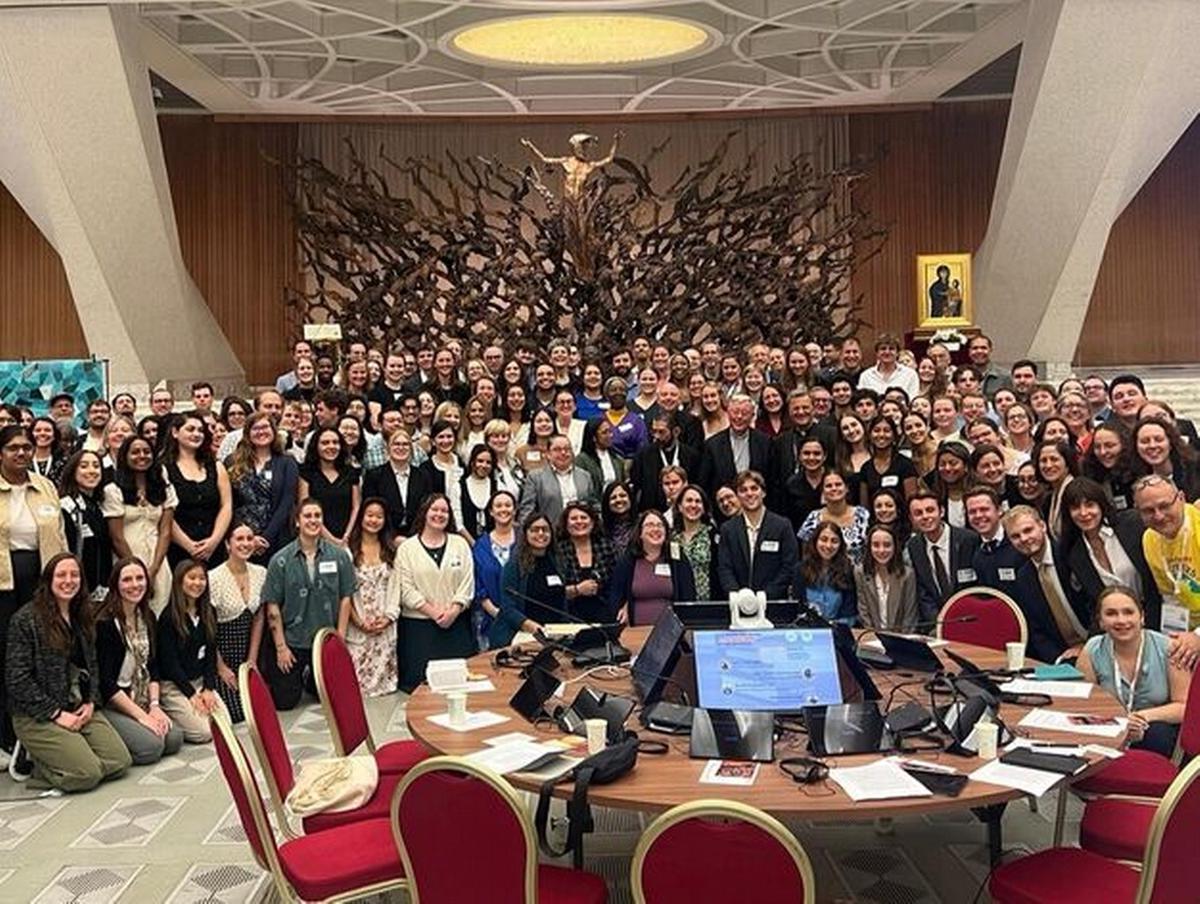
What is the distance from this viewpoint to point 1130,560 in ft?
16.8

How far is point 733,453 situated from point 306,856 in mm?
4470

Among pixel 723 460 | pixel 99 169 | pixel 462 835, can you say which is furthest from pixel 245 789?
pixel 99 169

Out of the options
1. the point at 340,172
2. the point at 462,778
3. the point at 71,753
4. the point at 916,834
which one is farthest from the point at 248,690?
the point at 340,172

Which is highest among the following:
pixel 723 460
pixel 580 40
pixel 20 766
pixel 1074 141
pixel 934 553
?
pixel 580 40

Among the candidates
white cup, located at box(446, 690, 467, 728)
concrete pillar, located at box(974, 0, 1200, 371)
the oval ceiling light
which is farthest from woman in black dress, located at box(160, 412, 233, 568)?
concrete pillar, located at box(974, 0, 1200, 371)

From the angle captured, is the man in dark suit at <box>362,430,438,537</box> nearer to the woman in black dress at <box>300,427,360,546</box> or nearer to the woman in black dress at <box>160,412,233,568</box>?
the woman in black dress at <box>300,427,360,546</box>

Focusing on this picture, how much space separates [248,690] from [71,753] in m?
2.33

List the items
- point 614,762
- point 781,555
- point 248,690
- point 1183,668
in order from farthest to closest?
point 781,555 < point 1183,668 < point 248,690 < point 614,762

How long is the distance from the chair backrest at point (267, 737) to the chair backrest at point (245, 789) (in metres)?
0.25

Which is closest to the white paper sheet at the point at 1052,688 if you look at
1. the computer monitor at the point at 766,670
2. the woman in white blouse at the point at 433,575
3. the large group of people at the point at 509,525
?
the large group of people at the point at 509,525

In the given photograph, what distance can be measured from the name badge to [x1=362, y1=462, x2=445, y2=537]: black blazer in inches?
166

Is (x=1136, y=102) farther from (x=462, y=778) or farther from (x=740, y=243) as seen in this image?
(x=462, y=778)

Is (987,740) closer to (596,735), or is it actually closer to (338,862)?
(596,735)

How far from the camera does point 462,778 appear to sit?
9.63ft
